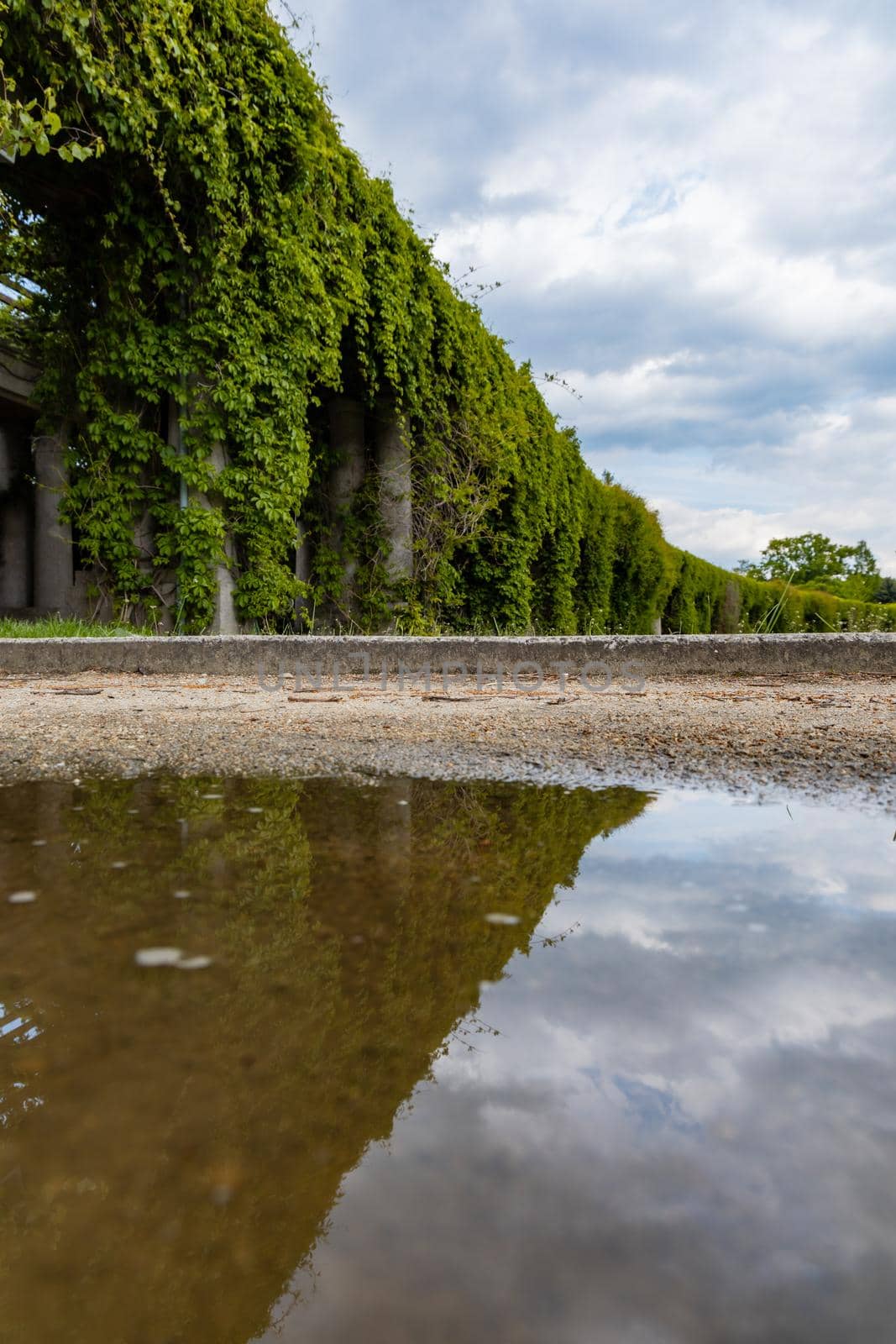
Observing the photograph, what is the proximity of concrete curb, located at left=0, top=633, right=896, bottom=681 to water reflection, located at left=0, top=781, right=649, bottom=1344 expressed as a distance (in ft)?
11.6

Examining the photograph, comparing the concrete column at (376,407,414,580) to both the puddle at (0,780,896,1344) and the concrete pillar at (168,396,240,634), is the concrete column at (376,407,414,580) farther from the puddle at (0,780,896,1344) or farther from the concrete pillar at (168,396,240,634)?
the puddle at (0,780,896,1344)

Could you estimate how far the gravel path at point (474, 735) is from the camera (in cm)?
211

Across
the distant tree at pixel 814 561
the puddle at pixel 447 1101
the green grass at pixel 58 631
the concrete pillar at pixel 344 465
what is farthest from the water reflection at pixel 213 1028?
the distant tree at pixel 814 561

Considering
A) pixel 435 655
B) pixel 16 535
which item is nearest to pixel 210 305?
pixel 435 655

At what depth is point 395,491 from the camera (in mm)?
9836

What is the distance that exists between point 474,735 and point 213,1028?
6.34ft

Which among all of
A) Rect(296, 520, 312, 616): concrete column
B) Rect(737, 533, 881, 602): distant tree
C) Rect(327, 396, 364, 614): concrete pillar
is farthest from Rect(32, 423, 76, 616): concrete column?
Rect(737, 533, 881, 602): distant tree

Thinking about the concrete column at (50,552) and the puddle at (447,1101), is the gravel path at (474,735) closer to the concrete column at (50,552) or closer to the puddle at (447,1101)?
the puddle at (447,1101)

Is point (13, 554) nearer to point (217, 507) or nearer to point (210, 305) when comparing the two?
point (217, 507)

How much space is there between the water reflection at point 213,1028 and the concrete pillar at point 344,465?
339 inches

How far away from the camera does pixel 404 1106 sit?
68 cm

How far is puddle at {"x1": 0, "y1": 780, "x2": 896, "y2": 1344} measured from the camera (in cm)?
49

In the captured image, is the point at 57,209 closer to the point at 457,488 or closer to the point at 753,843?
the point at 457,488

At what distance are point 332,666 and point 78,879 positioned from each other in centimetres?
396
